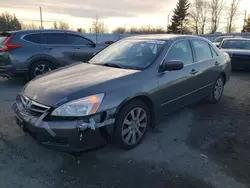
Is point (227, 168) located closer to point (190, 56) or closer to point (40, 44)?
point (190, 56)

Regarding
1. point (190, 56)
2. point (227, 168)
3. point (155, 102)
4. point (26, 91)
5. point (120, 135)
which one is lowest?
point (227, 168)

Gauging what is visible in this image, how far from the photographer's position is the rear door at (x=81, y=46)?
25.2 feet

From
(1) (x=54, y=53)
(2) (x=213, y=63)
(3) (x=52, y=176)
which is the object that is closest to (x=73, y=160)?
(3) (x=52, y=176)

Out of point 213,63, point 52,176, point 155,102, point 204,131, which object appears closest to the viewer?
point 52,176

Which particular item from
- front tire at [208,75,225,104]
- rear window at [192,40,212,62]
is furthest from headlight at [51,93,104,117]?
front tire at [208,75,225,104]

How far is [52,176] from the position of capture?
2.71 meters

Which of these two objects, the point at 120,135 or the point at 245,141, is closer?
the point at 120,135

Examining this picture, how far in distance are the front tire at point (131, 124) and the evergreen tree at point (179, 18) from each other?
5012 cm

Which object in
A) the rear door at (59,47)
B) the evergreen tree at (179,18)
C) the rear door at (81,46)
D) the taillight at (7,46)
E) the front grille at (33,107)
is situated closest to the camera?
the front grille at (33,107)

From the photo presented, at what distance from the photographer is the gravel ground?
264 cm

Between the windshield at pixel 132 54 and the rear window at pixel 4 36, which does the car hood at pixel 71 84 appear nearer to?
the windshield at pixel 132 54

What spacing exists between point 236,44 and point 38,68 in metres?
8.65

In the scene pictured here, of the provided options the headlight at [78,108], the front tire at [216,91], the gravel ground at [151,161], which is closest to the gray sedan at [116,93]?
the headlight at [78,108]

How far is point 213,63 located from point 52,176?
389cm
